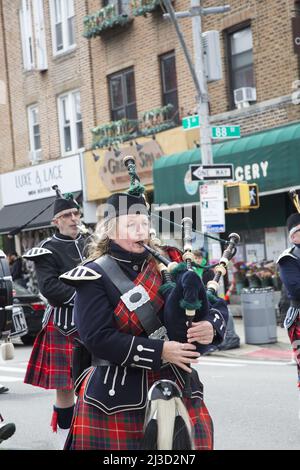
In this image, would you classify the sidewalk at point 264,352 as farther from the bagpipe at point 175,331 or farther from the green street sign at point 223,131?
the bagpipe at point 175,331

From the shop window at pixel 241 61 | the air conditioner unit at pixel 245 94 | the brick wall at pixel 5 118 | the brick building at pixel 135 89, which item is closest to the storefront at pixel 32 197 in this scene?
the brick building at pixel 135 89

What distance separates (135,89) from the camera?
19.5 metres

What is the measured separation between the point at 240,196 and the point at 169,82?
663 centimetres

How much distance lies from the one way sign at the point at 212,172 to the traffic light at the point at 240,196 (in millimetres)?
189

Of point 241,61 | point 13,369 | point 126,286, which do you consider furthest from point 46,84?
point 126,286

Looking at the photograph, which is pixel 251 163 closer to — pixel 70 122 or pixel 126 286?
pixel 70 122

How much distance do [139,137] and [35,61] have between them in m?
6.05

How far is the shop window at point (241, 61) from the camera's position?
53.5 ft

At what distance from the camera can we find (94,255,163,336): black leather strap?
3654mm

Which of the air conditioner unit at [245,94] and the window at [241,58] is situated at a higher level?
the window at [241,58]

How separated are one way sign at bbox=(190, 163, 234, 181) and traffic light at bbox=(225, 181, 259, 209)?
19cm
